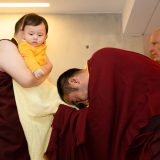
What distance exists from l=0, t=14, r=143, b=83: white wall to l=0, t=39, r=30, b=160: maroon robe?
0.73m

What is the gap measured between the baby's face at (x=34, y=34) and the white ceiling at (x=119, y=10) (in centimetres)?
57

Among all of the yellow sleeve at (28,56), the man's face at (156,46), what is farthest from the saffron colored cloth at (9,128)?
the man's face at (156,46)

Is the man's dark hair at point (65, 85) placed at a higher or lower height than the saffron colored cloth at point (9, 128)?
higher

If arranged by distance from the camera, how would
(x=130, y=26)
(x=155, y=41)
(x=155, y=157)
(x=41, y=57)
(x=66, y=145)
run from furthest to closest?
1. (x=130, y=26)
2. (x=155, y=41)
3. (x=41, y=57)
4. (x=66, y=145)
5. (x=155, y=157)

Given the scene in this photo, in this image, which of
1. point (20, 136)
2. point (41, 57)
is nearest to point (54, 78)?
point (41, 57)

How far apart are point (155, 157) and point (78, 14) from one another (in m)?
1.36

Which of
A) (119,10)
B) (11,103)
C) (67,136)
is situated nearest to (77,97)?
(67,136)

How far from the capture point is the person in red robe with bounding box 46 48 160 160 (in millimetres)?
1081

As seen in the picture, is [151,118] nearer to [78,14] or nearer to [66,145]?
[66,145]

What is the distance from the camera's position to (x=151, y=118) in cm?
108

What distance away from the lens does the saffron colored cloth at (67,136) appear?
4.01 feet

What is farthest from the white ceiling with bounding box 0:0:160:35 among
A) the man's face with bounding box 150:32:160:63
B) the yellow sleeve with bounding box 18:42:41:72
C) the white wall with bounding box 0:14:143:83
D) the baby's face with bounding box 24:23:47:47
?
the yellow sleeve with bounding box 18:42:41:72

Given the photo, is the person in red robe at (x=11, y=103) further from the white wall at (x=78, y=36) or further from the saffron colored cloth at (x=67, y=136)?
the white wall at (x=78, y=36)

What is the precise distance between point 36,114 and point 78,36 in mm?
921
